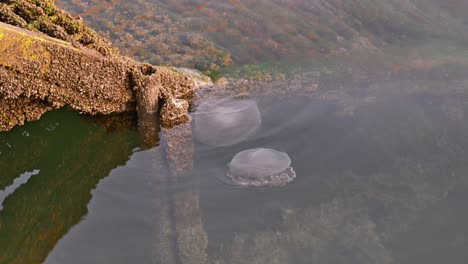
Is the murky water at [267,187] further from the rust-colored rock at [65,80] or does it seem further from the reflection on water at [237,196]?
the rust-colored rock at [65,80]

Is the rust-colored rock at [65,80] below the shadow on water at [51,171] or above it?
above

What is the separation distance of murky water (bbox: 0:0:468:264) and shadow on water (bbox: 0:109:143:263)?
1 cm

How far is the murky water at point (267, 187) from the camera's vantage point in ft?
12.3

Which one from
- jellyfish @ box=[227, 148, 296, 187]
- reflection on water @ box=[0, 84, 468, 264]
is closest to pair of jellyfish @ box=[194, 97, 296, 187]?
jellyfish @ box=[227, 148, 296, 187]

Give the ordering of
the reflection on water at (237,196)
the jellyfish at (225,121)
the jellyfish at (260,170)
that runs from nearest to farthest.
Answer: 1. the reflection on water at (237,196)
2. the jellyfish at (260,170)
3. the jellyfish at (225,121)

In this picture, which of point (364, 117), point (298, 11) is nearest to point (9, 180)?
point (364, 117)

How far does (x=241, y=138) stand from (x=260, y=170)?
606mm

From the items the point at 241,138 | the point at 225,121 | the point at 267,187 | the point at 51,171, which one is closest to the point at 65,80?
the point at 51,171

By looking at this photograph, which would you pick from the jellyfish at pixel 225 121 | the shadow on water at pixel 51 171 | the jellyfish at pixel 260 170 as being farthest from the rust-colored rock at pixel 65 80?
the jellyfish at pixel 260 170

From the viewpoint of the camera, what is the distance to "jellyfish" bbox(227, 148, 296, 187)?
4328 millimetres

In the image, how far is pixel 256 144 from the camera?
4.78 m

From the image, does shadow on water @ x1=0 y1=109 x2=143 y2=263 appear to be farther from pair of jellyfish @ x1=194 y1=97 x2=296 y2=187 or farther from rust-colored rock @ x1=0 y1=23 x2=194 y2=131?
pair of jellyfish @ x1=194 y1=97 x2=296 y2=187

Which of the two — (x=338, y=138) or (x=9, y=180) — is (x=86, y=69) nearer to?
(x=9, y=180)

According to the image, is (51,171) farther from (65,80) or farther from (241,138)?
(241,138)
